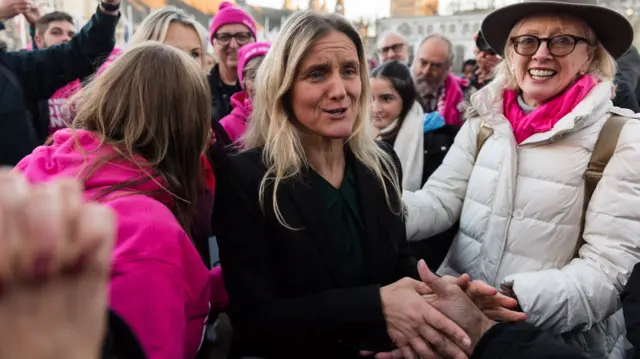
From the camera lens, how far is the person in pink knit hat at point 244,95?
2.89 metres

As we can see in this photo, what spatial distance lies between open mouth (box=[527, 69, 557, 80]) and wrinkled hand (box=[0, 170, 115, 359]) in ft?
6.11

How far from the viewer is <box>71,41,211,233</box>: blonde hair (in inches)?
55.5

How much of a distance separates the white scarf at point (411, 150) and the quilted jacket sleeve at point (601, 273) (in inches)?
51.8

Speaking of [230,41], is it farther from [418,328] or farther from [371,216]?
[418,328]

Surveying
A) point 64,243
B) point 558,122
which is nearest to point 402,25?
point 558,122

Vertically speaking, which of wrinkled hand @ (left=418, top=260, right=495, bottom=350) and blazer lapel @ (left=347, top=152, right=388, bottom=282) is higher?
blazer lapel @ (left=347, top=152, right=388, bottom=282)

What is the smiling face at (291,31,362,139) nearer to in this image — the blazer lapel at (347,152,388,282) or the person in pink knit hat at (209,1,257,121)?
the blazer lapel at (347,152,388,282)

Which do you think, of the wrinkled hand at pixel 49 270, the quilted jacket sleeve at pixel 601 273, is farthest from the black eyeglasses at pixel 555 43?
the wrinkled hand at pixel 49 270

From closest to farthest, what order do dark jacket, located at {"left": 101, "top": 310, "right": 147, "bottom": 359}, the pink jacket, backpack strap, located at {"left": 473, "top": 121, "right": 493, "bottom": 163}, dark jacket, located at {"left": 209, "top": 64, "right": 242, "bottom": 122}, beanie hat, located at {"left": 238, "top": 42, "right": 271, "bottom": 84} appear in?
dark jacket, located at {"left": 101, "top": 310, "right": 147, "bottom": 359} < backpack strap, located at {"left": 473, "top": 121, "right": 493, "bottom": 163} < the pink jacket < beanie hat, located at {"left": 238, "top": 42, "right": 271, "bottom": 84} < dark jacket, located at {"left": 209, "top": 64, "right": 242, "bottom": 122}

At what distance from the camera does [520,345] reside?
1.40 metres

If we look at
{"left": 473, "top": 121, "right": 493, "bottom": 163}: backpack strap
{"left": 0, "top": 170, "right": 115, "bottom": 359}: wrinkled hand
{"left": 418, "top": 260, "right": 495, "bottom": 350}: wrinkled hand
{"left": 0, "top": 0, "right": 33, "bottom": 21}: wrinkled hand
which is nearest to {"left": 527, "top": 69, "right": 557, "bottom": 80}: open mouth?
{"left": 473, "top": 121, "right": 493, "bottom": 163}: backpack strap

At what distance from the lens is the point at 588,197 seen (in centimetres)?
173

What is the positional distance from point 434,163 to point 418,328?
1.82m

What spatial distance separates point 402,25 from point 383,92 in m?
19.6
